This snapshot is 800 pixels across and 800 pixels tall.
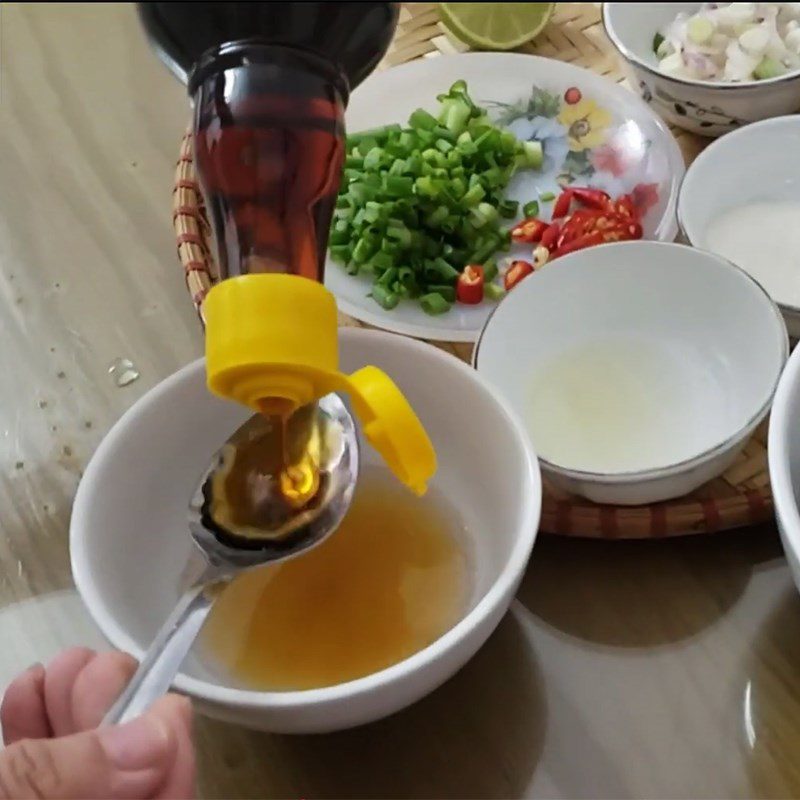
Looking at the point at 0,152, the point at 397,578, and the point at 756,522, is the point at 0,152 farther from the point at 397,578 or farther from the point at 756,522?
the point at 756,522

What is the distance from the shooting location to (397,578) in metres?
0.62

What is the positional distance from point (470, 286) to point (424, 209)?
0.23 feet

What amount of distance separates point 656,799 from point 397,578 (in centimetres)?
18

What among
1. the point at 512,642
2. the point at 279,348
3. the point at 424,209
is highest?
the point at 279,348

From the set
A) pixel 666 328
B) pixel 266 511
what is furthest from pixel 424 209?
pixel 266 511

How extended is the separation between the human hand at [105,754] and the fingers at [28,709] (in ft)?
0.11

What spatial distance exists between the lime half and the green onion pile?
0.12 meters

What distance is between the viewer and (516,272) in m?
0.78

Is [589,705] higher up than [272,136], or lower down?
lower down

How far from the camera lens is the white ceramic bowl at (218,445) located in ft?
1.64

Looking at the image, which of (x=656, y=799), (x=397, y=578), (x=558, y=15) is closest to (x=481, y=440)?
(x=397, y=578)

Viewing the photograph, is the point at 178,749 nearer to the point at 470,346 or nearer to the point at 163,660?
the point at 163,660

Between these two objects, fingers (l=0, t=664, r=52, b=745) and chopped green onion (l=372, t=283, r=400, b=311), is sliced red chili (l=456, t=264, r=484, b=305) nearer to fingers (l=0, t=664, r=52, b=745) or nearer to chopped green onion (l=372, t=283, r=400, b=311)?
chopped green onion (l=372, t=283, r=400, b=311)

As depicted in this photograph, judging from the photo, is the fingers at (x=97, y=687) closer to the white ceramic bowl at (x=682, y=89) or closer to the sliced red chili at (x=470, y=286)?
the sliced red chili at (x=470, y=286)
